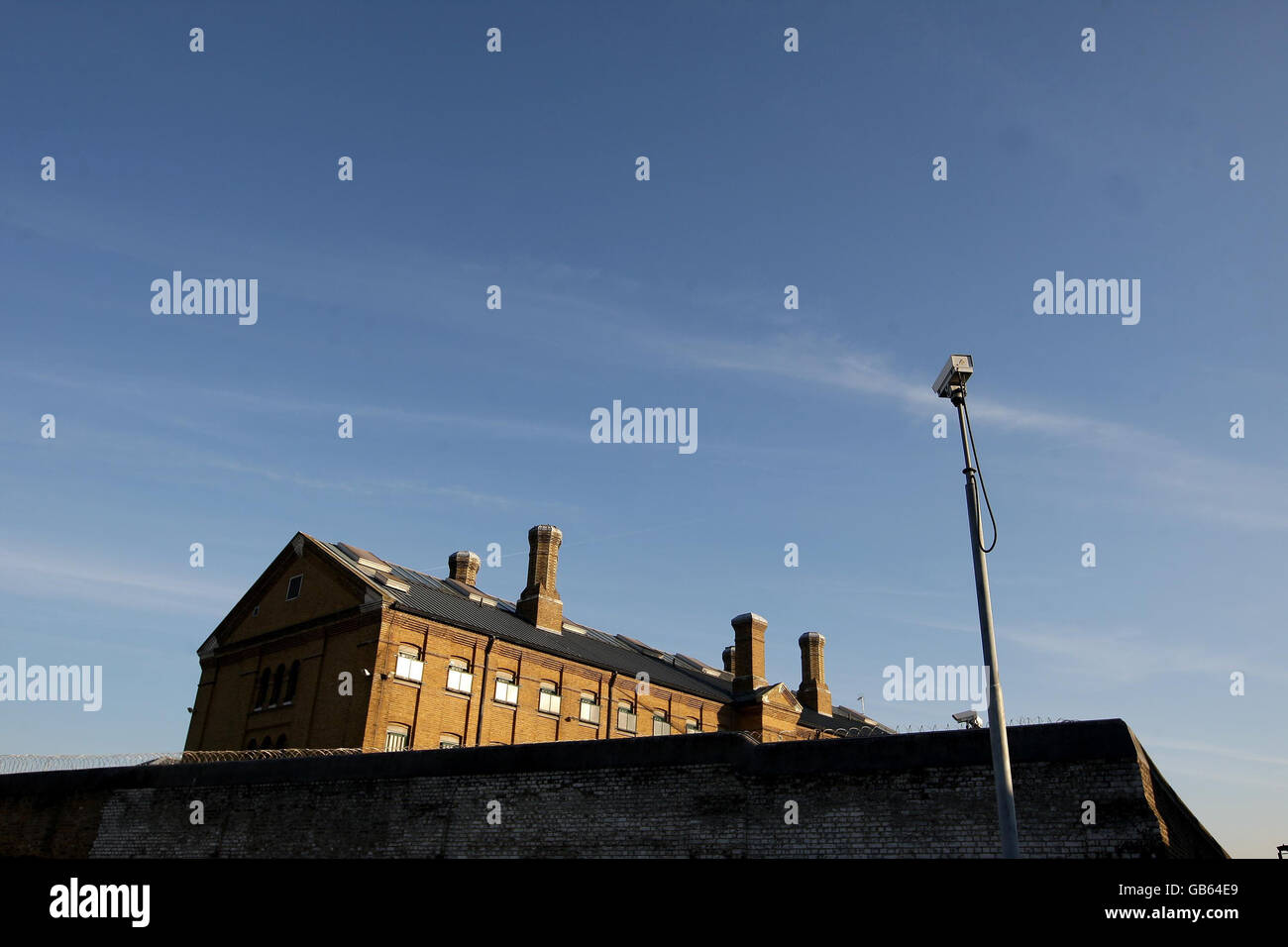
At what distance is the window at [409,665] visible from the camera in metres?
28.6

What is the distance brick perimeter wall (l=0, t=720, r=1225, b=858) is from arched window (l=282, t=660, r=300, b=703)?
34.2 ft

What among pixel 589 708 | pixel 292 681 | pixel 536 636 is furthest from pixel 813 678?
pixel 292 681

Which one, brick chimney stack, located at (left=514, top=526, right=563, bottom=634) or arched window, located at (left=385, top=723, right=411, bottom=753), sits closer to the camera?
arched window, located at (left=385, top=723, right=411, bottom=753)

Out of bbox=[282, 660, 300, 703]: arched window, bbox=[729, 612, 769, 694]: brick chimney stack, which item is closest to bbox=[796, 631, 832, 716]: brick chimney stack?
bbox=[729, 612, 769, 694]: brick chimney stack

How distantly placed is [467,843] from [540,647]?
58.4 ft

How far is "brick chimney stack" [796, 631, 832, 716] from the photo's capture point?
4588 centimetres

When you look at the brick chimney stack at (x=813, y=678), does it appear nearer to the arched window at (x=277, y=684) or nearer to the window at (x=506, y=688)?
the window at (x=506, y=688)

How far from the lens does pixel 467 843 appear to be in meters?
15.4

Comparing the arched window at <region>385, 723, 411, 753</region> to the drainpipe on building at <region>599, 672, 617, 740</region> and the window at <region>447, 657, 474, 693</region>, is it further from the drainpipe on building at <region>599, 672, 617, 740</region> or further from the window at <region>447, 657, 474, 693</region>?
the drainpipe on building at <region>599, 672, 617, 740</region>

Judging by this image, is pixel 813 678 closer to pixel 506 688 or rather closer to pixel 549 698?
pixel 549 698

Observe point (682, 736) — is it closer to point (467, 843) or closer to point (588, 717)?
point (467, 843)

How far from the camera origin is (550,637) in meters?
35.5

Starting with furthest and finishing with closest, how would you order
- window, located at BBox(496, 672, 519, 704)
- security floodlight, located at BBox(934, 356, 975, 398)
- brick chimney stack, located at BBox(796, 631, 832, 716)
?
brick chimney stack, located at BBox(796, 631, 832, 716) < window, located at BBox(496, 672, 519, 704) < security floodlight, located at BBox(934, 356, 975, 398)
